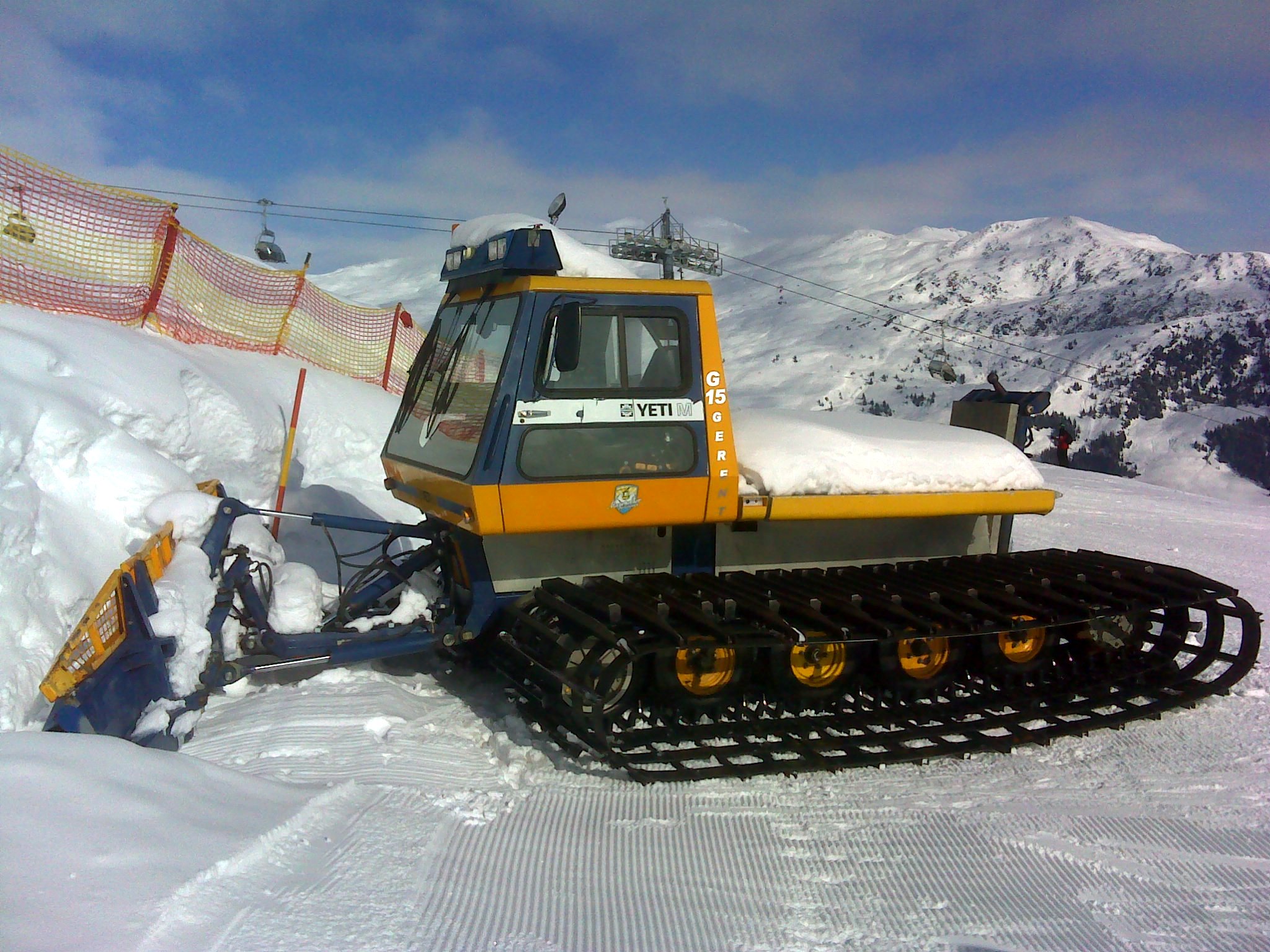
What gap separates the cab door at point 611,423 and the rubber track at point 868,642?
439 millimetres

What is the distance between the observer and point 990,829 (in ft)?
12.4

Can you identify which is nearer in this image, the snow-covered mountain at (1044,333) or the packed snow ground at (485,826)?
the packed snow ground at (485,826)

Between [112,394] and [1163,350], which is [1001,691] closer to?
[112,394]

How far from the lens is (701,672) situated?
15.0 ft

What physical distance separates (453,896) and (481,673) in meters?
2.52

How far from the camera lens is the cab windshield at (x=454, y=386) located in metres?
4.58

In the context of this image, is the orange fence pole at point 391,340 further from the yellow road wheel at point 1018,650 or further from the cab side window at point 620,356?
the yellow road wheel at point 1018,650

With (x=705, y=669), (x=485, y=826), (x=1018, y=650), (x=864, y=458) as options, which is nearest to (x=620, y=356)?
(x=864, y=458)

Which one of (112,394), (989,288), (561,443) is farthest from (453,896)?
(989,288)

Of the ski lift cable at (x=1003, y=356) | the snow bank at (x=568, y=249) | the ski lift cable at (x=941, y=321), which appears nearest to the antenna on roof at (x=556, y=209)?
the snow bank at (x=568, y=249)

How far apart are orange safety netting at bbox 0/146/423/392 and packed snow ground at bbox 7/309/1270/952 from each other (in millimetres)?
1871

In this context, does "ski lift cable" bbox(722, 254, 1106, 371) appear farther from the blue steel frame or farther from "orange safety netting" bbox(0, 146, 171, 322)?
the blue steel frame

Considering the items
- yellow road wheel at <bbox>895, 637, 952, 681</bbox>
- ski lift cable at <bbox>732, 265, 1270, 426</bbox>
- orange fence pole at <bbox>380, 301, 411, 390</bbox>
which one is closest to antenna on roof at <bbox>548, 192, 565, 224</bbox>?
yellow road wheel at <bbox>895, 637, 952, 681</bbox>

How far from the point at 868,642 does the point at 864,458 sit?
106cm
